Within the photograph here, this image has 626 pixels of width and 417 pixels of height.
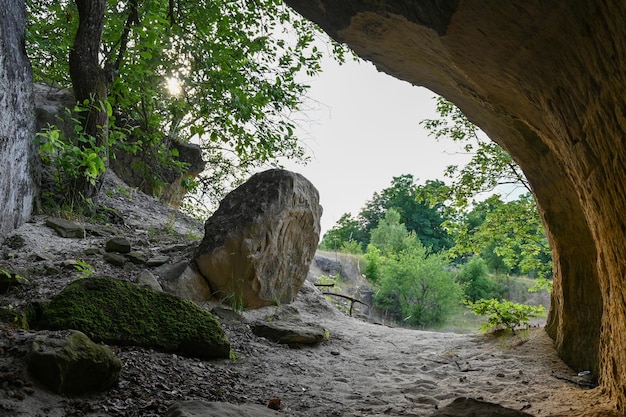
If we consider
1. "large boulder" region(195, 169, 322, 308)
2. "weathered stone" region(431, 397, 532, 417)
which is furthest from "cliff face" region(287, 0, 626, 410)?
"large boulder" region(195, 169, 322, 308)

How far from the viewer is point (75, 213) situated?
6488mm

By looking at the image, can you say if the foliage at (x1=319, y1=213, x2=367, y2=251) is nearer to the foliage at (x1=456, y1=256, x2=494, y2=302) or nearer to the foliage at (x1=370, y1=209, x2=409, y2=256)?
the foliage at (x1=370, y1=209, x2=409, y2=256)

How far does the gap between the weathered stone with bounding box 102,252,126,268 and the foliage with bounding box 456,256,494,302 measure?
1816 cm

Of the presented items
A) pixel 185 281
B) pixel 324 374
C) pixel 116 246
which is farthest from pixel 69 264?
pixel 324 374

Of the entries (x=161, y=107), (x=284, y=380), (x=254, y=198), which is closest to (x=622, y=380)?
(x=284, y=380)

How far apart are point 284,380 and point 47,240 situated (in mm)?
3398

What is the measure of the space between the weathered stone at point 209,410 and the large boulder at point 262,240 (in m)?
3.01

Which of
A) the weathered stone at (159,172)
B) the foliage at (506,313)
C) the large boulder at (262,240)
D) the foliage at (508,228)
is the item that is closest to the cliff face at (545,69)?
the foliage at (506,313)

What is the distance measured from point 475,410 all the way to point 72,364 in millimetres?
2267

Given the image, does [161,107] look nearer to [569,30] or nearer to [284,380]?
[284,380]

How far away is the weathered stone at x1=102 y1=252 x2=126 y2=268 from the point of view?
17.6ft

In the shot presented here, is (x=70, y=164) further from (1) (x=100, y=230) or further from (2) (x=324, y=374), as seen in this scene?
(2) (x=324, y=374)

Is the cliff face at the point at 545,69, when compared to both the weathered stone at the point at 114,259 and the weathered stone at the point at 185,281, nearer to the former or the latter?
the weathered stone at the point at 185,281

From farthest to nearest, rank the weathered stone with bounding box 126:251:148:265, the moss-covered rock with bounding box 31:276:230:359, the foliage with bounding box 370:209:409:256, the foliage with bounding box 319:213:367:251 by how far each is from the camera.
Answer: the foliage with bounding box 319:213:367:251
the foliage with bounding box 370:209:409:256
the weathered stone with bounding box 126:251:148:265
the moss-covered rock with bounding box 31:276:230:359
